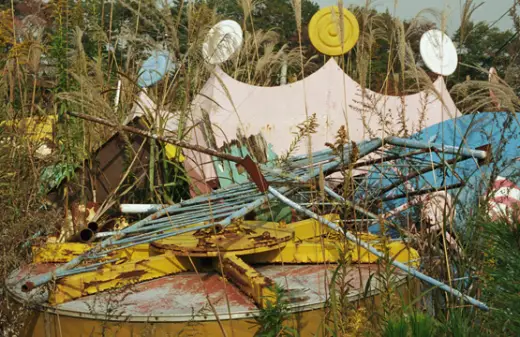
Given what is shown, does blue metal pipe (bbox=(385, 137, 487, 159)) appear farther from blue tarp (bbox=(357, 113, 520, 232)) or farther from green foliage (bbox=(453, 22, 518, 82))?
green foliage (bbox=(453, 22, 518, 82))

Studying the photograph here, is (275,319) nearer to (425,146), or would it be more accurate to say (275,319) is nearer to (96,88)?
(425,146)

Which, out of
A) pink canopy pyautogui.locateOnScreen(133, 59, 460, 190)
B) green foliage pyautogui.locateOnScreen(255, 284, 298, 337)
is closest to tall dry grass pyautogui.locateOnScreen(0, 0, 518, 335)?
green foliage pyautogui.locateOnScreen(255, 284, 298, 337)

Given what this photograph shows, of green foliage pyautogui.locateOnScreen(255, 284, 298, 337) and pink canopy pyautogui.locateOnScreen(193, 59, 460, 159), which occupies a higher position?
pink canopy pyautogui.locateOnScreen(193, 59, 460, 159)

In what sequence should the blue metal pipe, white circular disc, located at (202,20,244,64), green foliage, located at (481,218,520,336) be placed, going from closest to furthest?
green foliage, located at (481,218,520,336) < the blue metal pipe < white circular disc, located at (202,20,244,64)

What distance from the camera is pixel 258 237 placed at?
246 centimetres

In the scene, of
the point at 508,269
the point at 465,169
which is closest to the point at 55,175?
the point at 465,169

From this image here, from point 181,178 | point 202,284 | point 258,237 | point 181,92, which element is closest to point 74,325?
point 202,284

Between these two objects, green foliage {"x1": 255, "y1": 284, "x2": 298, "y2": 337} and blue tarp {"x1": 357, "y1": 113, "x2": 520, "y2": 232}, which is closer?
green foliage {"x1": 255, "y1": 284, "x2": 298, "y2": 337}

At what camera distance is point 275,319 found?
191 centimetres

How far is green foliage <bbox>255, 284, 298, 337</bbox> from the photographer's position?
1.91 metres

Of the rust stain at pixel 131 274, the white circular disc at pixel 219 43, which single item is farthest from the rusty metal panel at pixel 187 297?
the white circular disc at pixel 219 43

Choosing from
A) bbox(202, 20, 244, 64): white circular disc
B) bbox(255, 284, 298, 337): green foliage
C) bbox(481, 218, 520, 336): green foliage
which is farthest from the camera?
bbox(202, 20, 244, 64): white circular disc

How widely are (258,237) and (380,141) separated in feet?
2.59

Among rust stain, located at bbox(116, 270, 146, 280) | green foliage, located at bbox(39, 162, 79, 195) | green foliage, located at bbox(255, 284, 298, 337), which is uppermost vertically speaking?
green foliage, located at bbox(39, 162, 79, 195)
